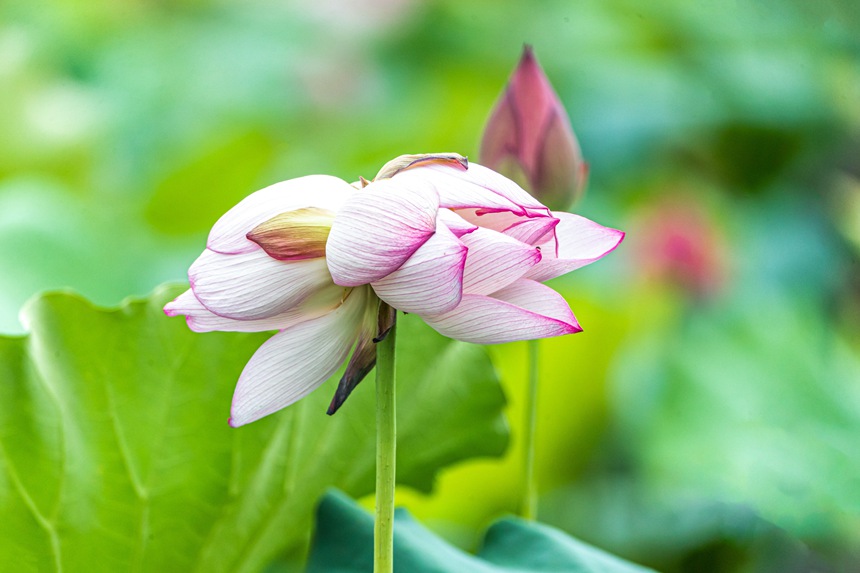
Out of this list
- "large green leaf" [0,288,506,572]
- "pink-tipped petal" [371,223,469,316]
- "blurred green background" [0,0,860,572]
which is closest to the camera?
"pink-tipped petal" [371,223,469,316]

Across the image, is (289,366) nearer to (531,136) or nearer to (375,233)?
(375,233)

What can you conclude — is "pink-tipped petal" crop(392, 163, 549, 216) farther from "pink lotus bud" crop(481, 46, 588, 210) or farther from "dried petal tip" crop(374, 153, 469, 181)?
"pink lotus bud" crop(481, 46, 588, 210)

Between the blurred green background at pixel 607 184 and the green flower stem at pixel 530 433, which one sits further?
the blurred green background at pixel 607 184

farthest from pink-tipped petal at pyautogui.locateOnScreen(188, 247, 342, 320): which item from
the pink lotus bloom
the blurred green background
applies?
the blurred green background

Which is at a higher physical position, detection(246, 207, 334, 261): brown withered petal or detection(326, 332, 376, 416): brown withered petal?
detection(246, 207, 334, 261): brown withered petal

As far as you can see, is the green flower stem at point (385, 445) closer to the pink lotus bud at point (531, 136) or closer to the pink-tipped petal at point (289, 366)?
the pink-tipped petal at point (289, 366)

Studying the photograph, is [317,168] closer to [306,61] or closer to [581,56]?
[306,61]

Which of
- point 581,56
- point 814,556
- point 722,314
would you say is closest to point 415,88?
point 581,56

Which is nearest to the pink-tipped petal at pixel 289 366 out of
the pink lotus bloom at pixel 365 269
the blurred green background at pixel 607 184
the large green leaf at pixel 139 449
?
the pink lotus bloom at pixel 365 269
